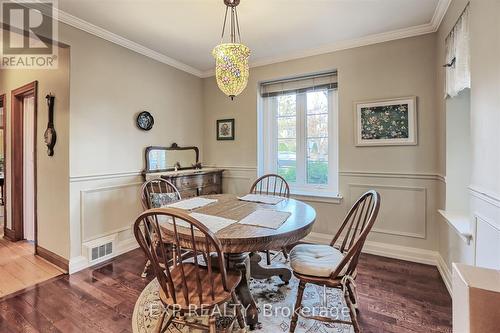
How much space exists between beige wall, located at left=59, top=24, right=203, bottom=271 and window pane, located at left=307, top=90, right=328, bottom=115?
1957mm

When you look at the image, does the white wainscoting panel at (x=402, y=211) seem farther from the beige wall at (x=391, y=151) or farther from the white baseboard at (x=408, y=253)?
the white baseboard at (x=408, y=253)

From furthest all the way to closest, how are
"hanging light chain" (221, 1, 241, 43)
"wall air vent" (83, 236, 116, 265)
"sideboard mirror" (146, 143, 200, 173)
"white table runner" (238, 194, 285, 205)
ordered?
"sideboard mirror" (146, 143, 200, 173) → "wall air vent" (83, 236, 116, 265) → "hanging light chain" (221, 1, 241, 43) → "white table runner" (238, 194, 285, 205)

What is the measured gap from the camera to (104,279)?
7.71 ft

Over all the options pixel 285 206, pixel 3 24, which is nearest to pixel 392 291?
pixel 285 206

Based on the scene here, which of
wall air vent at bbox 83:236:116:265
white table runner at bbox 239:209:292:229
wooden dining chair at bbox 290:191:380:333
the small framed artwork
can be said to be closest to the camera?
wooden dining chair at bbox 290:191:380:333

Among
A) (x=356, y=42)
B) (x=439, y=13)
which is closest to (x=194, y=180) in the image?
(x=356, y=42)

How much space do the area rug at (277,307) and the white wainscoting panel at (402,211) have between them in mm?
1238

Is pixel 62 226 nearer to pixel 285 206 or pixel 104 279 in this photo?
pixel 104 279

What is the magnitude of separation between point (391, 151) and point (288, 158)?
1.31 metres

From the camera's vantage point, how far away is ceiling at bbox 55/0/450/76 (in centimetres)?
225

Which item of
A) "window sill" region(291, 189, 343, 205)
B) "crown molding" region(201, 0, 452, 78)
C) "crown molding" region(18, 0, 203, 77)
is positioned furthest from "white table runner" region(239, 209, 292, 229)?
"crown molding" region(18, 0, 203, 77)

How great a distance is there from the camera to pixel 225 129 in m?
3.98

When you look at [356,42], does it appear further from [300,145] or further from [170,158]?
[170,158]

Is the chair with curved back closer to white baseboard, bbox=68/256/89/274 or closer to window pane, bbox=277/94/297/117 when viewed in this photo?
window pane, bbox=277/94/297/117
